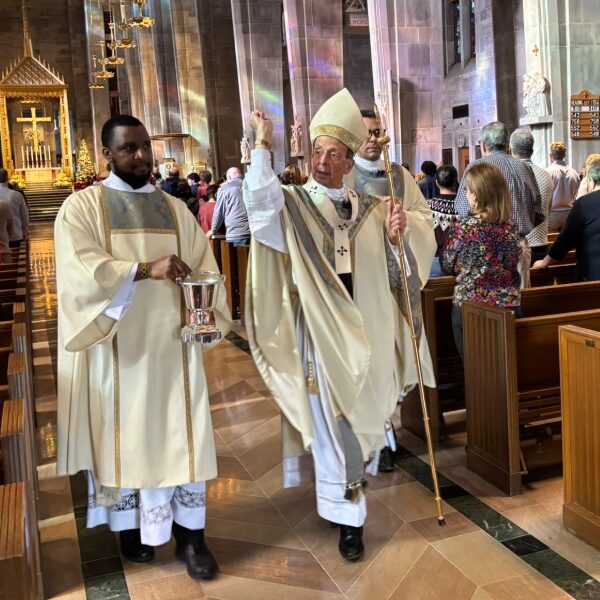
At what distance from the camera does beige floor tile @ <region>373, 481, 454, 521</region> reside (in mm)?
3736

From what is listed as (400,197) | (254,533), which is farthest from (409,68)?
(254,533)

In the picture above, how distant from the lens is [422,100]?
12281 millimetres

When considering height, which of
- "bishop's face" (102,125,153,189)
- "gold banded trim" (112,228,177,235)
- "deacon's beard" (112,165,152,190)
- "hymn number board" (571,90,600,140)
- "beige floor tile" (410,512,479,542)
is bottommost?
"beige floor tile" (410,512,479,542)

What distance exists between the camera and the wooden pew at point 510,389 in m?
3.89

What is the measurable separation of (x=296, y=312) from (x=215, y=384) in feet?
9.58

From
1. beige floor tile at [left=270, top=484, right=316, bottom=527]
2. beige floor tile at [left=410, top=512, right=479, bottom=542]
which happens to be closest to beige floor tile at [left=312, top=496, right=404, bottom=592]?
beige floor tile at [left=410, top=512, right=479, bottom=542]

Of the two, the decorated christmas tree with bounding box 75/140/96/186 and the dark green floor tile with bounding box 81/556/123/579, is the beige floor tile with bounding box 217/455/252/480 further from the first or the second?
the decorated christmas tree with bounding box 75/140/96/186

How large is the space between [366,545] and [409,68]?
995 cm

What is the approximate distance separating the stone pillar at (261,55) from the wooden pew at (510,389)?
12866mm

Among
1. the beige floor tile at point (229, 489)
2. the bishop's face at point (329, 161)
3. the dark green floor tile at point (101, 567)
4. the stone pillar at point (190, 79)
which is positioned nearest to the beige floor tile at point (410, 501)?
the beige floor tile at point (229, 489)

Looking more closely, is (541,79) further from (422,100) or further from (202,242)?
(202,242)

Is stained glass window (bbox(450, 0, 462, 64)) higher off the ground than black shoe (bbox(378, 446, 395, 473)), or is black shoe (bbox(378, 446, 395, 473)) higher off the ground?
stained glass window (bbox(450, 0, 462, 64))

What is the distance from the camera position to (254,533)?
12.0 feet

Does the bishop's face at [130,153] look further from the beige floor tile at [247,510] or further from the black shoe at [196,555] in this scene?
the beige floor tile at [247,510]
